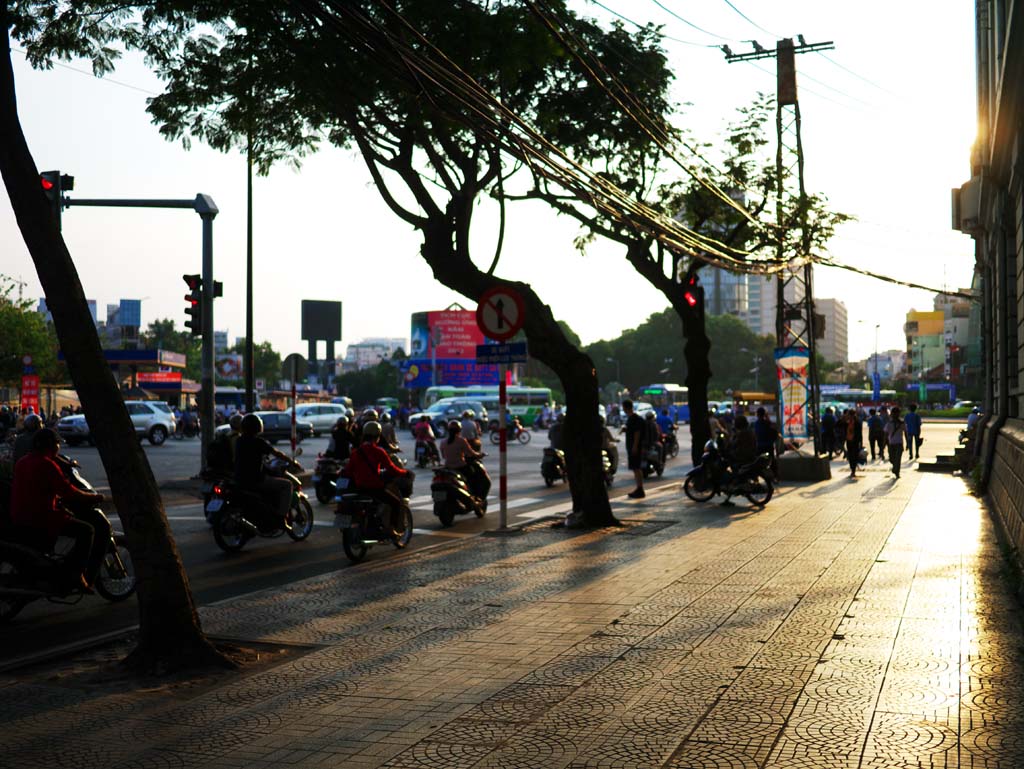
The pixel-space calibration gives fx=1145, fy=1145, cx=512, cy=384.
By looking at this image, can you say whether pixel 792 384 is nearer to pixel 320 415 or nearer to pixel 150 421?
pixel 150 421

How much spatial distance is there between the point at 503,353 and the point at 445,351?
308ft

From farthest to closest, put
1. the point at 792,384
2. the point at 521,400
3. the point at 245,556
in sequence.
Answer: the point at 521,400 → the point at 792,384 → the point at 245,556

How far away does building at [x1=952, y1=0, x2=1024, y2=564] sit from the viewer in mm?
11703

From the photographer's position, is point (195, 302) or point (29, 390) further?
point (29, 390)

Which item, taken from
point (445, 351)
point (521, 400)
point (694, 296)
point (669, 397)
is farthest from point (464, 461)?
point (445, 351)

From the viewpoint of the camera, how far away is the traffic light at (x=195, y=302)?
22109mm

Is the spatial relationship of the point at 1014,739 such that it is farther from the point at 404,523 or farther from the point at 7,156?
the point at 404,523

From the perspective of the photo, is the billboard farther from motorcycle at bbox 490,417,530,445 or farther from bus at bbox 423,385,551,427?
motorcycle at bbox 490,417,530,445

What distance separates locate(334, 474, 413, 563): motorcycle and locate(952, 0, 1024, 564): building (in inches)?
252

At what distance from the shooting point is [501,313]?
47.1ft

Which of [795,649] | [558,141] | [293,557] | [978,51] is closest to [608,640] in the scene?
[795,649]

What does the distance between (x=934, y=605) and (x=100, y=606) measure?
6840mm

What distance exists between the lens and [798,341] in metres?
31.9

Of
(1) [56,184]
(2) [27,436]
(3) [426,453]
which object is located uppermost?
(1) [56,184]
